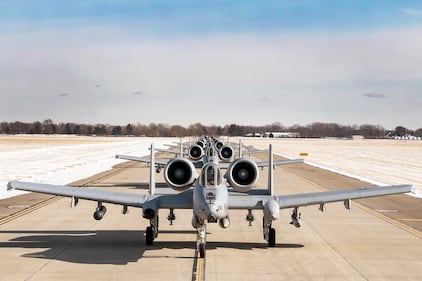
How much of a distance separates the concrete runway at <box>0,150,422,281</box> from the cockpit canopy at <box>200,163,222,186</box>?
2.23 metres

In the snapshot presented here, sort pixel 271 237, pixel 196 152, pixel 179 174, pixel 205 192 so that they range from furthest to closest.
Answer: pixel 196 152, pixel 271 237, pixel 179 174, pixel 205 192

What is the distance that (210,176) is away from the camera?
15.6 meters

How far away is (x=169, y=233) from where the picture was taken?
20766 millimetres

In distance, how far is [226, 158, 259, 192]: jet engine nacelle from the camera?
17484 millimetres

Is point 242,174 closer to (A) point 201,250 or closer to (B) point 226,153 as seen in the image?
(A) point 201,250

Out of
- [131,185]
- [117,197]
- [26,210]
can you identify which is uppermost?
[117,197]

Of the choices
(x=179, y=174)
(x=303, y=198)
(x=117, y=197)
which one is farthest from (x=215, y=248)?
(x=117, y=197)

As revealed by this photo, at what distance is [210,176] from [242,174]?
227 cm

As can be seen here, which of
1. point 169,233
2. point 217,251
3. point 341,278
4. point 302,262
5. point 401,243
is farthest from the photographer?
point 169,233

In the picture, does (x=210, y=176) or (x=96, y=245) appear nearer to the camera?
(x=210, y=176)

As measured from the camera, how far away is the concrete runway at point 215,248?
1480cm

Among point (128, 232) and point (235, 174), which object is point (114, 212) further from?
point (235, 174)

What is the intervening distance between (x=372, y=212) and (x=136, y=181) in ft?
70.3

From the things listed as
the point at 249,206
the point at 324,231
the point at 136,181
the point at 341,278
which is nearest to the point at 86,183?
the point at 136,181
